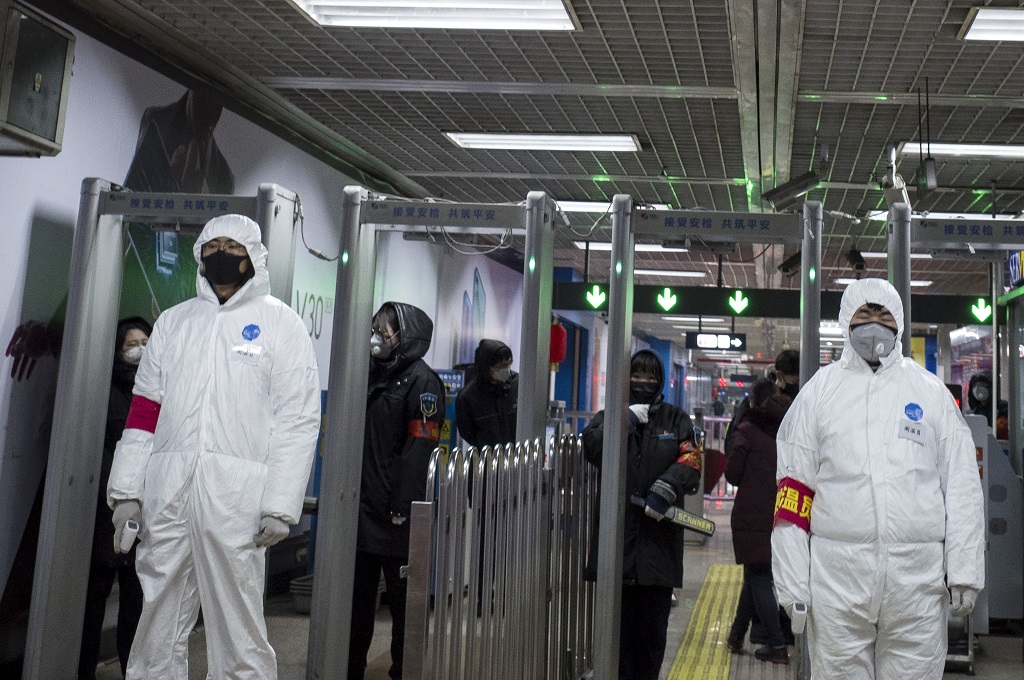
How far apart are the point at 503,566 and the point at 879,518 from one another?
1.15 metres

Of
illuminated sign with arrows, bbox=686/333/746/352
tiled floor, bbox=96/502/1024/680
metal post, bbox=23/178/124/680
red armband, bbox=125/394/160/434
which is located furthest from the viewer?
illuminated sign with arrows, bbox=686/333/746/352

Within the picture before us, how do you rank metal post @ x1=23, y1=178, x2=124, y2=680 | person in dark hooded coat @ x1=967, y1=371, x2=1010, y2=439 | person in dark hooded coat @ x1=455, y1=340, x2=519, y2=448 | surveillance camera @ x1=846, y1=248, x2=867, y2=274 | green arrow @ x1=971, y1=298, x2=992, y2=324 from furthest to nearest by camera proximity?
1. green arrow @ x1=971, y1=298, x2=992, y2=324
2. person in dark hooded coat @ x1=967, y1=371, x2=1010, y2=439
3. person in dark hooded coat @ x1=455, y1=340, x2=519, y2=448
4. surveillance camera @ x1=846, y1=248, x2=867, y2=274
5. metal post @ x1=23, y1=178, x2=124, y2=680

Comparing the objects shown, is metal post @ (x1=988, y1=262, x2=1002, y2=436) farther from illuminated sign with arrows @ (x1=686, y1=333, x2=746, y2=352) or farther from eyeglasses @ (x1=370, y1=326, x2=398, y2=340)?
illuminated sign with arrows @ (x1=686, y1=333, x2=746, y2=352)

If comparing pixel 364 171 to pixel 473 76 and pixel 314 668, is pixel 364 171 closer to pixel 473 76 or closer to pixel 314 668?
pixel 473 76

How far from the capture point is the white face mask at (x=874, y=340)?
3.32 metres

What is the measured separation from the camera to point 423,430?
4.70 metres

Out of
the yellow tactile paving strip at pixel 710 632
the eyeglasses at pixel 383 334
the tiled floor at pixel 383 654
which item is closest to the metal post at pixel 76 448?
the tiled floor at pixel 383 654

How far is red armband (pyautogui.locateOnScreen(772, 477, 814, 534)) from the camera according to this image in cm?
325

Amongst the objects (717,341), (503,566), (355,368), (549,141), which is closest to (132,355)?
(355,368)

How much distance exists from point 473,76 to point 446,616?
4040 mm

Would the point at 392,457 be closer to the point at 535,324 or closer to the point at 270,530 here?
the point at 535,324

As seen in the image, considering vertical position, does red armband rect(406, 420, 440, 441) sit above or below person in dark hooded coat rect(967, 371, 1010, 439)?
below

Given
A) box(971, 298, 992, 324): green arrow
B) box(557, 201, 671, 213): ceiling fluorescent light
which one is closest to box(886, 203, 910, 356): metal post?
box(971, 298, 992, 324): green arrow

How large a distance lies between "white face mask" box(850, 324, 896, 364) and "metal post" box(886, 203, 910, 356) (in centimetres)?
136
